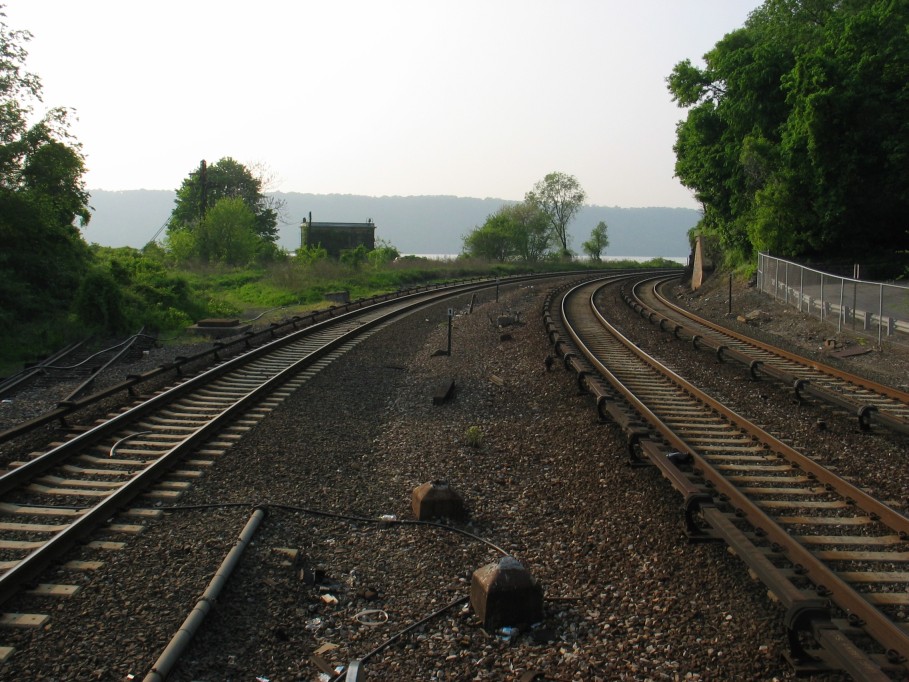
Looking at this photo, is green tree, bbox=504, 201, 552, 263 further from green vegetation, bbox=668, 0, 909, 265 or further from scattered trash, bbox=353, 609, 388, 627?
scattered trash, bbox=353, 609, 388, 627

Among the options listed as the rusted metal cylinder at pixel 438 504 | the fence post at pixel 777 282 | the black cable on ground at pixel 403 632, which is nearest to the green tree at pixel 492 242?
the fence post at pixel 777 282

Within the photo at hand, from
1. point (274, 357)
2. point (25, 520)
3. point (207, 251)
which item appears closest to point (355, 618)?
point (25, 520)

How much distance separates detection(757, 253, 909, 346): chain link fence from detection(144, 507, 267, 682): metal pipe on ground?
48.5 ft

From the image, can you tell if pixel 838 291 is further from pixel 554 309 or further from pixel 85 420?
pixel 85 420

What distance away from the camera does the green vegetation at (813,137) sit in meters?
26.5

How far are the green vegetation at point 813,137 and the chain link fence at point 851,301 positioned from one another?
4.71 meters

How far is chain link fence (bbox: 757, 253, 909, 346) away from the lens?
1652cm

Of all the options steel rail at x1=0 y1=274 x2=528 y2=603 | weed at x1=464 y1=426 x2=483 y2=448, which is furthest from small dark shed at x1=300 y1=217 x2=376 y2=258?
weed at x1=464 y1=426 x2=483 y2=448

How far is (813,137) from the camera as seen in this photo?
26.5 meters

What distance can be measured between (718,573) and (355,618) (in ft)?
8.68

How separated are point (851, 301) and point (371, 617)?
17568mm

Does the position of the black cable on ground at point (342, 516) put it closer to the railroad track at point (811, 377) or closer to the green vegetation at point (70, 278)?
the railroad track at point (811, 377)

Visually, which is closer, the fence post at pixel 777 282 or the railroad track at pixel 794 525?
the railroad track at pixel 794 525

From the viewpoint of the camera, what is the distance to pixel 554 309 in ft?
84.8
